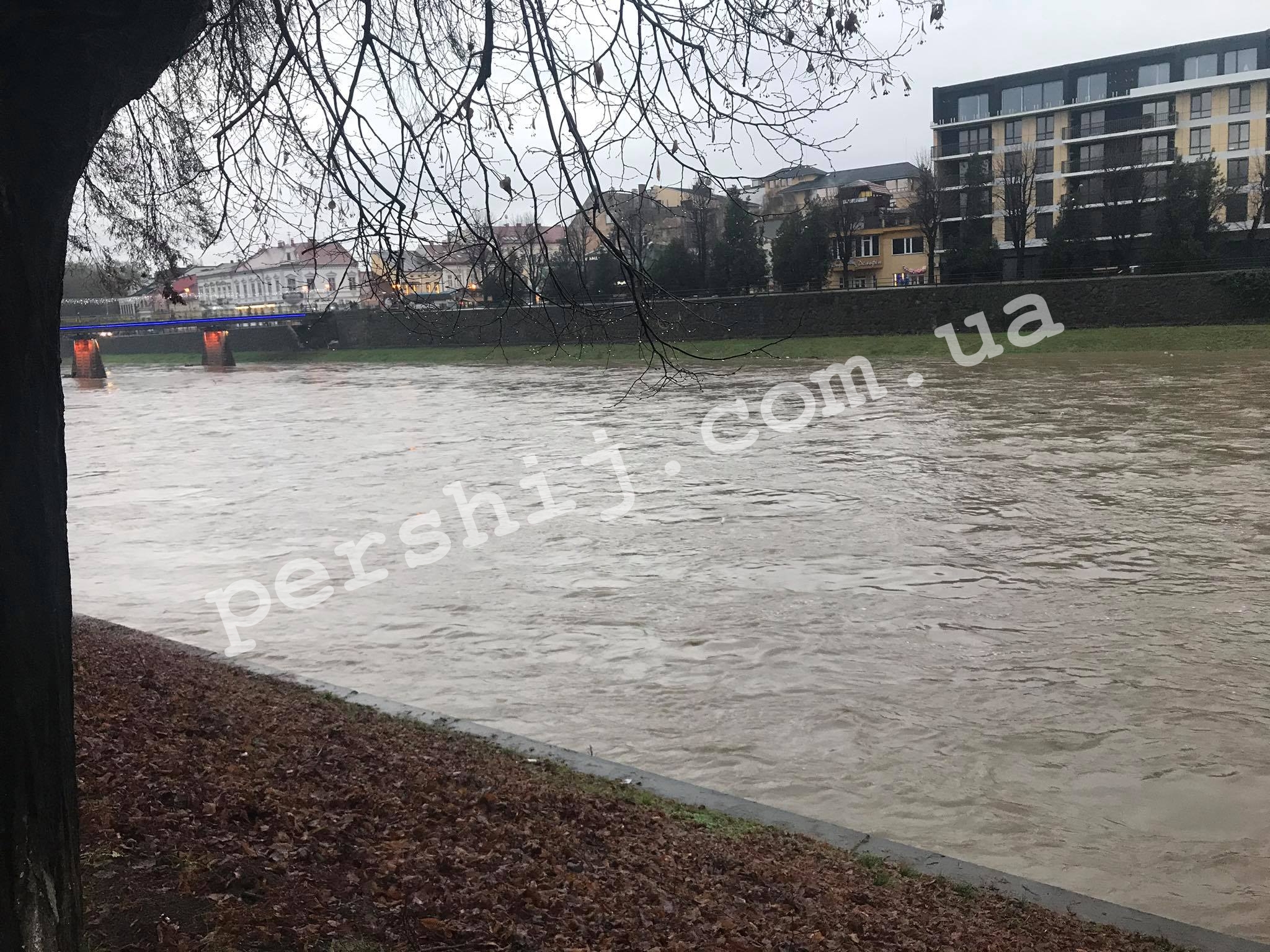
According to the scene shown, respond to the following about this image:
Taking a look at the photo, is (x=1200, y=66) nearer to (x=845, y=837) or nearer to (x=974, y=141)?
(x=974, y=141)

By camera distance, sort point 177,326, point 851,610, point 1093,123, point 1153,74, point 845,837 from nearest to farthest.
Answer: point 845,837
point 851,610
point 1153,74
point 1093,123
point 177,326

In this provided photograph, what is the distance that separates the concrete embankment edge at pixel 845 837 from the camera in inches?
167

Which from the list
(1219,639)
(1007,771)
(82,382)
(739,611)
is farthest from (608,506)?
(82,382)

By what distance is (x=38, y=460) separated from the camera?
2664 millimetres

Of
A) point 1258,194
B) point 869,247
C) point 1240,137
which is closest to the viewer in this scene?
point 1258,194

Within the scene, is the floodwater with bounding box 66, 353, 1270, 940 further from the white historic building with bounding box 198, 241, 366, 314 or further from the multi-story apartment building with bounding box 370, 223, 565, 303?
the white historic building with bounding box 198, 241, 366, 314

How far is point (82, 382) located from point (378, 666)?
198ft

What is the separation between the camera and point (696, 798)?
221 inches

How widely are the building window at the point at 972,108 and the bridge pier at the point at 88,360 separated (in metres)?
49.7

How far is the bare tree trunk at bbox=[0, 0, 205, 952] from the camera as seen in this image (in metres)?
2.61

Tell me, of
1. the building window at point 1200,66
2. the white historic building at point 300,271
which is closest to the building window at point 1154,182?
the building window at point 1200,66

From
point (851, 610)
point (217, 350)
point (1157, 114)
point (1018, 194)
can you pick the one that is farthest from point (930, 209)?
point (851, 610)

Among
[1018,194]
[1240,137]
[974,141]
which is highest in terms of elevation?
[974,141]

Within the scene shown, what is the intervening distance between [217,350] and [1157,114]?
5447 centimetres
